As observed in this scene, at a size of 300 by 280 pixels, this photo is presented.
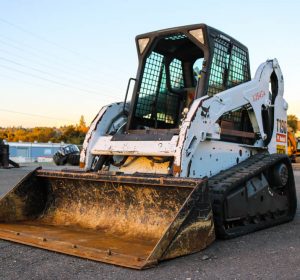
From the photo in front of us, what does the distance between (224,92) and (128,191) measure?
71.7 inches

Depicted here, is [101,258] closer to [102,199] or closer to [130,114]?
[102,199]

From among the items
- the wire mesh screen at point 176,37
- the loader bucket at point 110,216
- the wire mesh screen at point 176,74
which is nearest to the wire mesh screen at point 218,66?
the wire mesh screen at point 176,37

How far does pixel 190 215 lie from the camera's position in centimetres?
421

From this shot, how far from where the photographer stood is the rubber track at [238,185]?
4863mm

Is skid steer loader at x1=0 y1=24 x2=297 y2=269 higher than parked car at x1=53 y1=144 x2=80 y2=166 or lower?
higher

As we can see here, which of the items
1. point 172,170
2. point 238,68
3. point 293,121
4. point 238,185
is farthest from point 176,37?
point 293,121

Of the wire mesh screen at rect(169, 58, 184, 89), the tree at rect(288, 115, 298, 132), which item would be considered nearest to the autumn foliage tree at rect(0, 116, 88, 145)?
the tree at rect(288, 115, 298, 132)

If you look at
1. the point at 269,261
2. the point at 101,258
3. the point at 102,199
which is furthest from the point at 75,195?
the point at 269,261

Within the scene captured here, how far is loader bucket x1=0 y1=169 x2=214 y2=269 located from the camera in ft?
13.6

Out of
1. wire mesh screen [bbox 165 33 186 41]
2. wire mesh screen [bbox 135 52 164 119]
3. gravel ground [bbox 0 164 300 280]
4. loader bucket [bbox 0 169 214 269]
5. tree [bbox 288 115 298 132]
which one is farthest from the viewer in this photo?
tree [bbox 288 115 298 132]

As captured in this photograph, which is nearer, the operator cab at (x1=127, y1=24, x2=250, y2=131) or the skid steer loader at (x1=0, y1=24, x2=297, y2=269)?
the skid steer loader at (x1=0, y1=24, x2=297, y2=269)

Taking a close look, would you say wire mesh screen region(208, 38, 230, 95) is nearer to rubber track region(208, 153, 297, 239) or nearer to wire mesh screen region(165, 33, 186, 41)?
wire mesh screen region(165, 33, 186, 41)

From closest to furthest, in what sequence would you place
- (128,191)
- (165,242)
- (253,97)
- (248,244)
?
(165,242) → (248,244) → (128,191) → (253,97)

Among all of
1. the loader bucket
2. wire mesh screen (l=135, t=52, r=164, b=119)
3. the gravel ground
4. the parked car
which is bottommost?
the parked car
